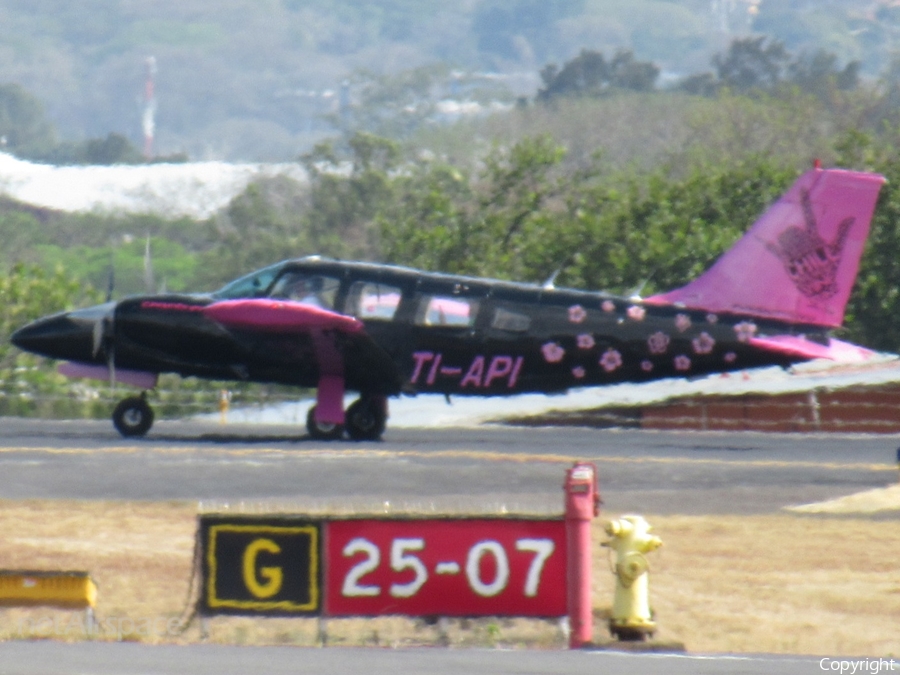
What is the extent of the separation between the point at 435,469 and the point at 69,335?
22.9 feet

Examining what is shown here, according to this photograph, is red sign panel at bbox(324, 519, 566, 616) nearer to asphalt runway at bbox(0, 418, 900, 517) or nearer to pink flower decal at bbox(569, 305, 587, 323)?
asphalt runway at bbox(0, 418, 900, 517)

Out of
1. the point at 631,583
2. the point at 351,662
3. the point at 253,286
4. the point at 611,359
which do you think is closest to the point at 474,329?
the point at 611,359

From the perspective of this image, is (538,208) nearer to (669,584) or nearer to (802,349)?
(802,349)

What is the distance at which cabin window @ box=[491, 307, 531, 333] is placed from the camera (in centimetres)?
2775

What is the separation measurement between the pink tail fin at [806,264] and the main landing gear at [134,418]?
8.50 m

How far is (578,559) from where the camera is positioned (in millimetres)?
14141

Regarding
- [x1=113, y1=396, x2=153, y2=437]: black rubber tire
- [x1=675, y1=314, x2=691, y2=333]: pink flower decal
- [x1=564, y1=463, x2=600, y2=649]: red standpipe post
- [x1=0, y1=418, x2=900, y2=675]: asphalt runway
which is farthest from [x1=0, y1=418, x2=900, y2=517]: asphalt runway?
[x1=564, y1=463, x2=600, y2=649]: red standpipe post

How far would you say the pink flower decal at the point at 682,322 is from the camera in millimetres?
27938

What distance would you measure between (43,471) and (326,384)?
5.89m

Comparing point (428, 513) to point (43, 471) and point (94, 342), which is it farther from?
point (94, 342)

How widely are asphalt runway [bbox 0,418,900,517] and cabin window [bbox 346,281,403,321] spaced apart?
208cm

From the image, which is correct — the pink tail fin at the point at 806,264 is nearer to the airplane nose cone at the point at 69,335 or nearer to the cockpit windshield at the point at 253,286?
the cockpit windshield at the point at 253,286

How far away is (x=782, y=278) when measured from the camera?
2831cm

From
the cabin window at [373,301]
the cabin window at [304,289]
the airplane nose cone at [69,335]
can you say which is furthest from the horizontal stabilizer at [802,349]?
the airplane nose cone at [69,335]
